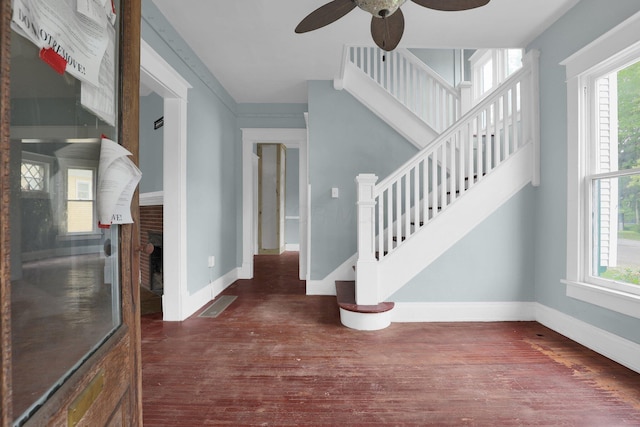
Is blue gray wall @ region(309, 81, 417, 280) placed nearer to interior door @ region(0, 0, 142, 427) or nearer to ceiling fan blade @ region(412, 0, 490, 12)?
ceiling fan blade @ region(412, 0, 490, 12)

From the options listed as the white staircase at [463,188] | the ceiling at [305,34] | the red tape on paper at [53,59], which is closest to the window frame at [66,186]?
the red tape on paper at [53,59]

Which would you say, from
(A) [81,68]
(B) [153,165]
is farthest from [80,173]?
(B) [153,165]

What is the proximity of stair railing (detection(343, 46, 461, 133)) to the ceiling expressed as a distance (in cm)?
65

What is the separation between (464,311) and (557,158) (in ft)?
5.42

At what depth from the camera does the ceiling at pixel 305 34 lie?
2688mm

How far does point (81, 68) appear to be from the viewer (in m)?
0.66

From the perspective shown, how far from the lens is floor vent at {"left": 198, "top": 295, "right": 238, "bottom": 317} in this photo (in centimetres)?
340

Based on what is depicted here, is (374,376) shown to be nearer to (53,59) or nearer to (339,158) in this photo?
(53,59)

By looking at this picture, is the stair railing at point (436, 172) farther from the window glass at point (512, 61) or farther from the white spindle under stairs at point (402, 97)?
the window glass at point (512, 61)

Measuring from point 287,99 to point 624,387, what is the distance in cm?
464

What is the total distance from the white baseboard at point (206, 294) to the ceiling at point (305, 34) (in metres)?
2.58

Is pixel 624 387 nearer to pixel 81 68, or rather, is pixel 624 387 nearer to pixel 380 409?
pixel 380 409

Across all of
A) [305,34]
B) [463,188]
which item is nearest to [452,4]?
[305,34]

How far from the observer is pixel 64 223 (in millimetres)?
676
